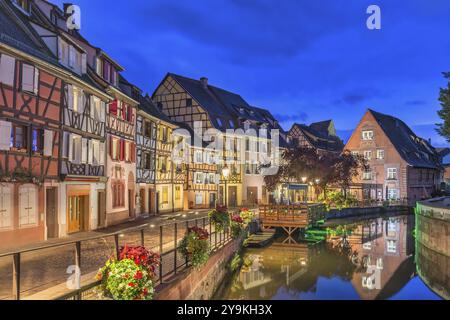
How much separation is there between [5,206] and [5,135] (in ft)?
9.34

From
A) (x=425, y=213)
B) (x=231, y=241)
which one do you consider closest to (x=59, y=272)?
(x=231, y=241)

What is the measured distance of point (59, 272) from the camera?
11.4 m

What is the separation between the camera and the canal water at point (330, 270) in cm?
1770

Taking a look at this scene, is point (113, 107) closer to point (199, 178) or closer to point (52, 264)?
point (52, 264)

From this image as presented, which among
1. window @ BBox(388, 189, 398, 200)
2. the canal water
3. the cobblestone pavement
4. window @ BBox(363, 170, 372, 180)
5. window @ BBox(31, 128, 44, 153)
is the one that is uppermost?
window @ BBox(31, 128, 44, 153)

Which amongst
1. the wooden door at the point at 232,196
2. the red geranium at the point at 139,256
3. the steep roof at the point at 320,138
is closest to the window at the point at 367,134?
the steep roof at the point at 320,138

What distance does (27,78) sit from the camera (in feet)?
59.9

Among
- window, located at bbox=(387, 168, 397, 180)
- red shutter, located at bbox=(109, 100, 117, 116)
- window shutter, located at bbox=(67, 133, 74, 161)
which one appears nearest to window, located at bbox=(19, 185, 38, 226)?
window shutter, located at bbox=(67, 133, 74, 161)

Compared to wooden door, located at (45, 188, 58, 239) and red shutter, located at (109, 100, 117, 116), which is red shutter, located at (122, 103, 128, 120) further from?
wooden door, located at (45, 188, 58, 239)

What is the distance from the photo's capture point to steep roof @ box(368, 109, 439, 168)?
200ft

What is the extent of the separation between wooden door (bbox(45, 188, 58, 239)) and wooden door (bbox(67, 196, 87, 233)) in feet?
5.59

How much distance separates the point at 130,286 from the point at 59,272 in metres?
4.47
